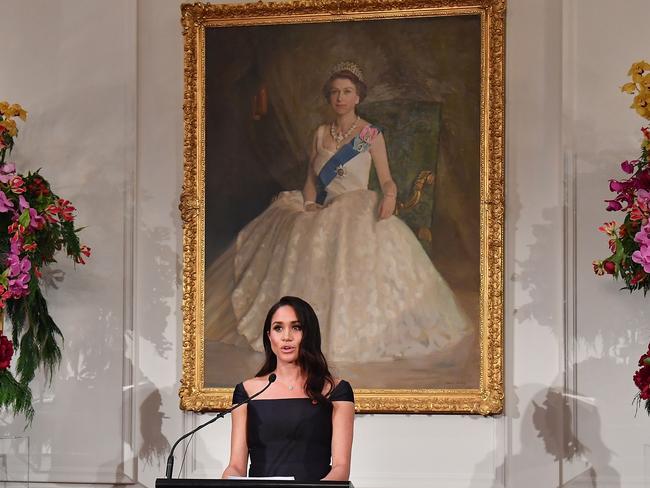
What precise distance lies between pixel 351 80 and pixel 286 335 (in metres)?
1.82

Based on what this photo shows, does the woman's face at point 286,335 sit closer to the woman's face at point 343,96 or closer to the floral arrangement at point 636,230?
the floral arrangement at point 636,230

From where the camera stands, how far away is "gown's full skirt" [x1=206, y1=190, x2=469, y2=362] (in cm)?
571

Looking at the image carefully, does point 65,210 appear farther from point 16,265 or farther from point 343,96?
point 343,96

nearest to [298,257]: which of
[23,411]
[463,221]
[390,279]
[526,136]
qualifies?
[390,279]

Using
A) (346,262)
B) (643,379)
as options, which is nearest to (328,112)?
A: (346,262)

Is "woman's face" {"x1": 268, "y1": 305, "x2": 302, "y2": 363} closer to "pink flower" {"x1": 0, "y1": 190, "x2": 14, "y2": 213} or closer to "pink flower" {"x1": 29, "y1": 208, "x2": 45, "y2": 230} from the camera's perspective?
"pink flower" {"x1": 29, "y1": 208, "x2": 45, "y2": 230}

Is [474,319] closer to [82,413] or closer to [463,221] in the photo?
[463,221]

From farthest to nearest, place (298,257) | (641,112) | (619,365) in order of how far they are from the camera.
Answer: (298,257) → (619,365) → (641,112)

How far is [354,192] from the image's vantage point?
5844 mm

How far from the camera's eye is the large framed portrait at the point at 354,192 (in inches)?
224

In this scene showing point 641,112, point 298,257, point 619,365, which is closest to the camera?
point 641,112

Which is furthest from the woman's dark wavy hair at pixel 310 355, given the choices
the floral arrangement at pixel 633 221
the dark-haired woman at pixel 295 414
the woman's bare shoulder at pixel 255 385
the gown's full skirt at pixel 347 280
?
the floral arrangement at pixel 633 221

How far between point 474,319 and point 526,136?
103 cm

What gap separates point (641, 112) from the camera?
4.80 meters
